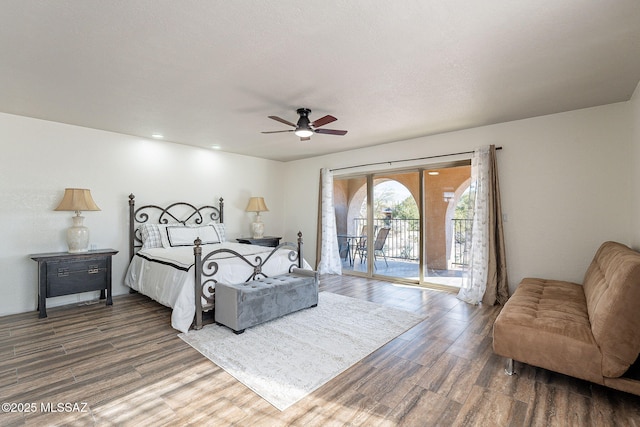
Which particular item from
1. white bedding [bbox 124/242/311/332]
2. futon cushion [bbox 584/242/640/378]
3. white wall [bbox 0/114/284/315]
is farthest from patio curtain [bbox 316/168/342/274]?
futon cushion [bbox 584/242/640/378]

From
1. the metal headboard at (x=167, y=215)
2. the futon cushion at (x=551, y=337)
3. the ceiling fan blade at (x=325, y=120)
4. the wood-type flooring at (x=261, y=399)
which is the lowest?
the wood-type flooring at (x=261, y=399)

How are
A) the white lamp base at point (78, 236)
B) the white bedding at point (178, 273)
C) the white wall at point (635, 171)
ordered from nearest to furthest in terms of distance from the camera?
1. the white wall at point (635, 171)
2. the white bedding at point (178, 273)
3. the white lamp base at point (78, 236)

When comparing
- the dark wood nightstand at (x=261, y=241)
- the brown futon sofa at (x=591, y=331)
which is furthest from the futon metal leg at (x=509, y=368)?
the dark wood nightstand at (x=261, y=241)

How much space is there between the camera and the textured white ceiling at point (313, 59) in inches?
75.6

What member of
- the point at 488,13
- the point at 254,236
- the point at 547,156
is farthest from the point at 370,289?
the point at 488,13

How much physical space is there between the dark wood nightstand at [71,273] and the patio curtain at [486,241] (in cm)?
515

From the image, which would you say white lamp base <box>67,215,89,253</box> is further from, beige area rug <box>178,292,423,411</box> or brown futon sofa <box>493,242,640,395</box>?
brown futon sofa <box>493,242,640,395</box>

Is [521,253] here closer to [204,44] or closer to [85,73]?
[204,44]

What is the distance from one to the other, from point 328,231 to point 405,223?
1603 mm

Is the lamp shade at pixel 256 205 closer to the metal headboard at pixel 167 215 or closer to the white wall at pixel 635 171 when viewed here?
the metal headboard at pixel 167 215

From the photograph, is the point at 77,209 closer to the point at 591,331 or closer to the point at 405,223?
the point at 405,223

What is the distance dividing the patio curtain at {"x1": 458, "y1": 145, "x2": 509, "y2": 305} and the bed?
247cm

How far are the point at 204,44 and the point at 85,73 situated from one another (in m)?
1.32

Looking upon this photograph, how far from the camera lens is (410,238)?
547 centimetres
